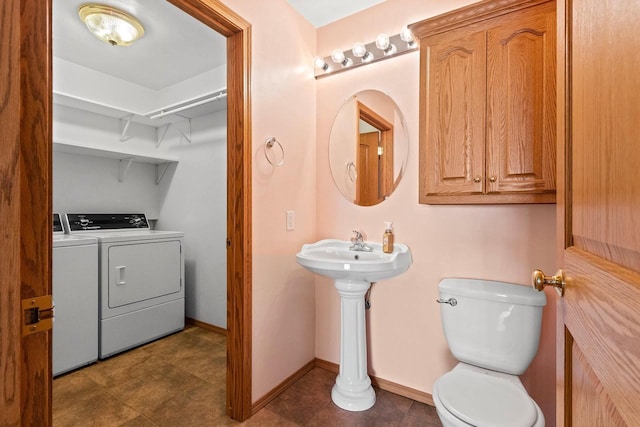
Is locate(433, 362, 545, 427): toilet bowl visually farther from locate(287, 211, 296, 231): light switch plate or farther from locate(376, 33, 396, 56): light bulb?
locate(376, 33, 396, 56): light bulb

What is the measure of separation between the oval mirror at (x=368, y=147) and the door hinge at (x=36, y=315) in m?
1.63

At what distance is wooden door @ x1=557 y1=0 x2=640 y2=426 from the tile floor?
1.27 meters

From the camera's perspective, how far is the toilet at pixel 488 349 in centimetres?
109

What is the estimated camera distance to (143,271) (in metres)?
2.53

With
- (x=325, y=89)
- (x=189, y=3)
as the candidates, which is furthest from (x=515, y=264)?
(x=189, y=3)

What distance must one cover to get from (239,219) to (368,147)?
0.97 metres

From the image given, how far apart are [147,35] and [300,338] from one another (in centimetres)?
243

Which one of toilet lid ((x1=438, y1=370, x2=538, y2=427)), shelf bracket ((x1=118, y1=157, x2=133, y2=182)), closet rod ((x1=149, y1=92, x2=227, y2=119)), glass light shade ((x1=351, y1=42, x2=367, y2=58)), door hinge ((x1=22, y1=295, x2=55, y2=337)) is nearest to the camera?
door hinge ((x1=22, y1=295, x2=55, y2=337))

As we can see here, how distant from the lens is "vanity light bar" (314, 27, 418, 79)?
1.79 metres

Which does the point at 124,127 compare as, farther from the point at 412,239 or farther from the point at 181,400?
the point at 412,239

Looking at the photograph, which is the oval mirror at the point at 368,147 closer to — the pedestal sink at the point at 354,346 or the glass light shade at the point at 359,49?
the glass light shade at the point at 359,49

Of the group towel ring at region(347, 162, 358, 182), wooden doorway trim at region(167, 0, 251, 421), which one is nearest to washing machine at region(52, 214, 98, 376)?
wooden doorway trim at region(167, 0, 251, 421)

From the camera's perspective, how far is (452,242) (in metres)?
1.68

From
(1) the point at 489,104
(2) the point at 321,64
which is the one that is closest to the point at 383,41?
(2) the point at 321,64
